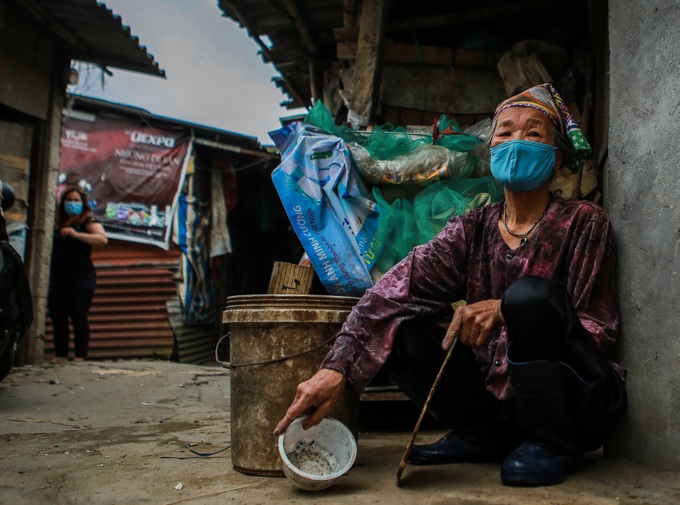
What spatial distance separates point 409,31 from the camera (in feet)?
17.5

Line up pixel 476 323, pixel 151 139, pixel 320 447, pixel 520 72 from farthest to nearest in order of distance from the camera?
pixel 151 139, pixel 520 72, pixel 320 447, pixel 476 323

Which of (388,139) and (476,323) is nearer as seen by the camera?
(476,323)

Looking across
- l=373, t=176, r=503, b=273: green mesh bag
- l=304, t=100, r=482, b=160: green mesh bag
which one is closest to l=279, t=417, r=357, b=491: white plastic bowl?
l=373, t=176, r=503, b=273: green mesh bag

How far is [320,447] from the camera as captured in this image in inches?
94.7

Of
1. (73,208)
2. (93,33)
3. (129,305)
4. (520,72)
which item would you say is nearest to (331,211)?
(520,72)

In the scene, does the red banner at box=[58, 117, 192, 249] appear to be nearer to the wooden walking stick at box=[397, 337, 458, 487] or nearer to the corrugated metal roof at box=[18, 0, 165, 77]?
the corrugated metal roof at box=[18, 0, 165, 77]

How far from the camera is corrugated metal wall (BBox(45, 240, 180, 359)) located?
938 centimetres

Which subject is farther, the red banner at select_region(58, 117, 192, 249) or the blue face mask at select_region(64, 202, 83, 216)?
the red banner at select_region(58, 117, 192, 249)

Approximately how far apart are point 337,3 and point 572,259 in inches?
148

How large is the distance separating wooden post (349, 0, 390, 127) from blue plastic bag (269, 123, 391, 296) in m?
0.81

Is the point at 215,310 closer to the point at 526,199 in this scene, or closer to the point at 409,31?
the point at 409,31

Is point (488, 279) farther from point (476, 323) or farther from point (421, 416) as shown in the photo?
point (421, 416)

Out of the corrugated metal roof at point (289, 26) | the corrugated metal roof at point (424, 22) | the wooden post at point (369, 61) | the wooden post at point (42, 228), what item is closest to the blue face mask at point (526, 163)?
the wooden post at point (369, 61)

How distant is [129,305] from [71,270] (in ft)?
9.41
